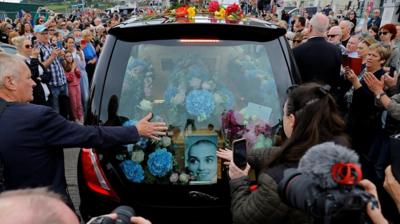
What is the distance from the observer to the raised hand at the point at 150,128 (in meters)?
2.42

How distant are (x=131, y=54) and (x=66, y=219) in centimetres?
159

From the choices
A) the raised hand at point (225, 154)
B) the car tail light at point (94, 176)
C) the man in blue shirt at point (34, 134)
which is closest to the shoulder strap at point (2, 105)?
the man in blue shirt at point (34, 134)

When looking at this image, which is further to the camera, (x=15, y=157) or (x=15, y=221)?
(x=15, y=157)

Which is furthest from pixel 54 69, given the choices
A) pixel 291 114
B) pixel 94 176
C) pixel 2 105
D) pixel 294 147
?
pixel 294 147

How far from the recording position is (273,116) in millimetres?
2594

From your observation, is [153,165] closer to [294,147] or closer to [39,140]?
[39,140]

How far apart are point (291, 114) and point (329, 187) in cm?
74

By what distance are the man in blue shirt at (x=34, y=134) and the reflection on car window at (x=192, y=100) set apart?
167 millimetres

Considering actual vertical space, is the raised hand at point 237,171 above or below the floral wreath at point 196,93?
below

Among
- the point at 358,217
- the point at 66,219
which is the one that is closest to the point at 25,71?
the point at 66,219

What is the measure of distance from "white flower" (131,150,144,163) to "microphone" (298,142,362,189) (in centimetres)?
150

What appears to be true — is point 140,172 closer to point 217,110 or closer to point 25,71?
point 217,110

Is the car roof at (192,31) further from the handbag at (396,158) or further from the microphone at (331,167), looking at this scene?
the microphone at (331,167)

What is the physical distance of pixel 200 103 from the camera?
2584 millimetres
